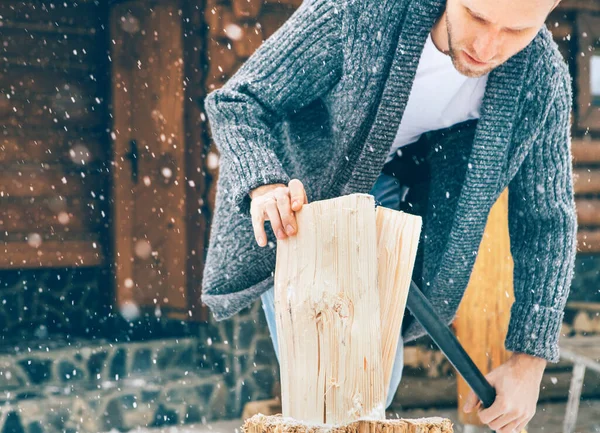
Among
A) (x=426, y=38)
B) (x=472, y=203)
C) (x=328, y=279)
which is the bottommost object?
(x=328, y=279)

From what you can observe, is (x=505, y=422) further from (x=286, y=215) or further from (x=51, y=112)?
(x=51, y=112)

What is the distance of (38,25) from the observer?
5.54m

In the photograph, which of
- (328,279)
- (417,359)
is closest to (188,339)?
(417,359)

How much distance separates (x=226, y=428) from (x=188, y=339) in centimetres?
66

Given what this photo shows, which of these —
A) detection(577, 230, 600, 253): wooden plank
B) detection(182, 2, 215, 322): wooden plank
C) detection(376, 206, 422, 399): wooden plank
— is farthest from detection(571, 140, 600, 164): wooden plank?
detection(376, 206, 422, 399): wooden plank

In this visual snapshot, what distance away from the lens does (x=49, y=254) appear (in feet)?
18.1

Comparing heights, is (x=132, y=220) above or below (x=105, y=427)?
above

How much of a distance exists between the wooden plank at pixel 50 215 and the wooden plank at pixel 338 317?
14.6 ft

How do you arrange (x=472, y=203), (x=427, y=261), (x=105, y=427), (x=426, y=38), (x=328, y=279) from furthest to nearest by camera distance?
(x=105, y=427) < (x=427, y=261) < (x=472, y=203) < (x=426, y=38) < (x=328, y=279)

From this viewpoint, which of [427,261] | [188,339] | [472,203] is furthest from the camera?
[188,339]

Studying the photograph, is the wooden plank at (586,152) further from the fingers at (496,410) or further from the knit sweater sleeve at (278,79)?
the knit sweater sleeve at (278,79)

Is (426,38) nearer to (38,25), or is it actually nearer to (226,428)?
(226,428)

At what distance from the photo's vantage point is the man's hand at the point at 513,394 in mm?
2318

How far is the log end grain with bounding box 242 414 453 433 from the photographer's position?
4.79 feet
